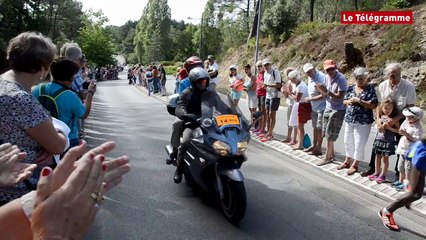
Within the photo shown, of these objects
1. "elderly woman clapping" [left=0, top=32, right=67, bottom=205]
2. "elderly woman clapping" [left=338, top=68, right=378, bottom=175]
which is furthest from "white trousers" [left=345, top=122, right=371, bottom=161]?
"elderly woman clapping" [left=0, top=32, right=67, bottom=205]

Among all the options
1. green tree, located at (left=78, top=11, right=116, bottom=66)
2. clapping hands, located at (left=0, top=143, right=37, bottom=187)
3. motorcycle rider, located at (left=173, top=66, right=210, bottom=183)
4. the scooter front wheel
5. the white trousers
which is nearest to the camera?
clapping hands, located at (left=0, top=143, right=37, bottom=187)

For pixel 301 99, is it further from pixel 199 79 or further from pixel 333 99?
pixel 199 79

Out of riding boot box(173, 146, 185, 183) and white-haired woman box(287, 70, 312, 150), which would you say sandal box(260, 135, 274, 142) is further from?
riding boot box(173, 146, 185, 183)

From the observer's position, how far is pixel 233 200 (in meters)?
4.61

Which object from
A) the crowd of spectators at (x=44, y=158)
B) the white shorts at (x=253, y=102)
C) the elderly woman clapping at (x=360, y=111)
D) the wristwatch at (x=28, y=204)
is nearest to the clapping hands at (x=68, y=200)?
the crowd of spectators at (x=44, y=158)

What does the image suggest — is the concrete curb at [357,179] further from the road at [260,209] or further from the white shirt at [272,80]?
the white shirt at [272,80]

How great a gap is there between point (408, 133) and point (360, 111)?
1.01 meters

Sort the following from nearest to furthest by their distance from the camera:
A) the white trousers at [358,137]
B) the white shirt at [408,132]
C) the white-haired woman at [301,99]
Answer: the white shirt at [408,132], the white trousers at [358,137], the white-haired woman at [301,99]

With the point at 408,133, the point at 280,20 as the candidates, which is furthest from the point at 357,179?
the point at 280,20

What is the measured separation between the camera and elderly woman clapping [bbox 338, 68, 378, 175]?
6.43m

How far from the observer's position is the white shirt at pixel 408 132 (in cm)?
559

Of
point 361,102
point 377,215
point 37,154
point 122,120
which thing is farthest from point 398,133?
point 122,120

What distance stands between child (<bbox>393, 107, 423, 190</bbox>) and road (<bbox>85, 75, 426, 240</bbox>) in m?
0.63

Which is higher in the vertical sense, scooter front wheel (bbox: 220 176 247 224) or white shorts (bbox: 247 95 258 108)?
white shorts (bbox: 247 95 258 108)
